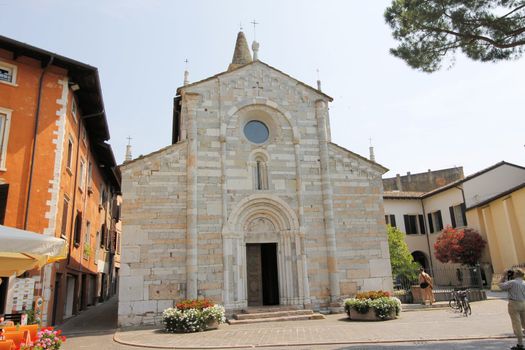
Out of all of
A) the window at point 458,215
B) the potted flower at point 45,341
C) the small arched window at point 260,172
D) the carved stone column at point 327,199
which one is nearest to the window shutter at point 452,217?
the window at point 458,215

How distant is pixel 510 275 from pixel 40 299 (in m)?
13.5

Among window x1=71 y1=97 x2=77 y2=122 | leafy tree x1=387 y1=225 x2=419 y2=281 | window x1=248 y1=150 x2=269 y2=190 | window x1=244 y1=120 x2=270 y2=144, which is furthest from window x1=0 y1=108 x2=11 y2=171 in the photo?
leafy tree x1=387 y1=225 x2=419 y2=281

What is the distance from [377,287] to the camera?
52.9 feet

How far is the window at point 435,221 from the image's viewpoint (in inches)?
1212

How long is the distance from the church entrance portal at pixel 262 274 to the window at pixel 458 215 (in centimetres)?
1769

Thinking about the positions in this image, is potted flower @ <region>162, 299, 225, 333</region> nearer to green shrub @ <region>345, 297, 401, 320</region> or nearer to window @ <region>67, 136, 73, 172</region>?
green shrub @ <region>345, 297, 401, 320</region>

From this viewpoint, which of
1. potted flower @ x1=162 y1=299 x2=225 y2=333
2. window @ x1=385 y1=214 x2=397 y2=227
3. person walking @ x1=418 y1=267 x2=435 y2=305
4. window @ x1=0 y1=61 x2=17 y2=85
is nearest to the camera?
potted flower @ x1=162 y1=299 x2=225 y2=333

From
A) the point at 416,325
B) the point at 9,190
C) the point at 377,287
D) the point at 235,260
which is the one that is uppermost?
the point at 9,190

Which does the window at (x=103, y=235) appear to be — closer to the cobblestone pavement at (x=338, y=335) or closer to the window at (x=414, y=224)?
the cobblestone pavement at (x=338, y=335)

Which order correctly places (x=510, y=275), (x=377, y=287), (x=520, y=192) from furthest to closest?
(x=520, y=192), (x=377, y=287), (x=510, y=275)

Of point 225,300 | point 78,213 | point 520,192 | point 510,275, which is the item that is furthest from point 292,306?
point 520,192

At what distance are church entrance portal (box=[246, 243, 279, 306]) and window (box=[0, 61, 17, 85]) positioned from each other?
10.5 metres

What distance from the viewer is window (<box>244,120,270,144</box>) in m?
17.3

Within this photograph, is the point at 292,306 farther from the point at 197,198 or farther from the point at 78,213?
the point at 78,213
